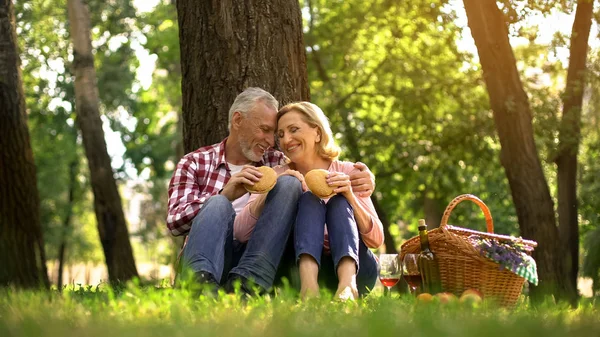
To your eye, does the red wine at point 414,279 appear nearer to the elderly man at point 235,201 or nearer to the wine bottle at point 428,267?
the wine bottle at point 428,267

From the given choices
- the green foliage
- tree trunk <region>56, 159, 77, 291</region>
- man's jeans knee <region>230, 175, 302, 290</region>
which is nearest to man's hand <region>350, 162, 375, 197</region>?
man's jeans knee <region>230, 175, 302, 290</region>

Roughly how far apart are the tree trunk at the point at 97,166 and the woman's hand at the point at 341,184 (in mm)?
7434

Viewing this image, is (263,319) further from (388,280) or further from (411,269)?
(411,269)

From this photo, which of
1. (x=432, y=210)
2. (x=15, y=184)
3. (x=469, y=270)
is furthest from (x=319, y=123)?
(x=432, y=210)

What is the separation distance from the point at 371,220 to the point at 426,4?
851 centimetres

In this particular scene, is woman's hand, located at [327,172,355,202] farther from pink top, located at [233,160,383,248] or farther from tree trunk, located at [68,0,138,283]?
tree trunk, located at [68,0,138,283]

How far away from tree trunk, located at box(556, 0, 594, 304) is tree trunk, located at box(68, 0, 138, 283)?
6268mm

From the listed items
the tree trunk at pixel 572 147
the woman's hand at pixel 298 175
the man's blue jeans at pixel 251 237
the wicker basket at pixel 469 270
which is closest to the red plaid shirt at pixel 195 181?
the man's blue jeans at pixel 251 237

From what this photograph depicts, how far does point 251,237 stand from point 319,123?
3.27 feet

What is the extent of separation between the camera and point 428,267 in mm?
5758

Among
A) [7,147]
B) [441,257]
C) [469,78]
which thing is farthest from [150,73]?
[441,257]

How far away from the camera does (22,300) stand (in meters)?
4.20

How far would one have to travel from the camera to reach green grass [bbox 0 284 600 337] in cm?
300

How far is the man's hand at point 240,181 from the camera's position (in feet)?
17.4
